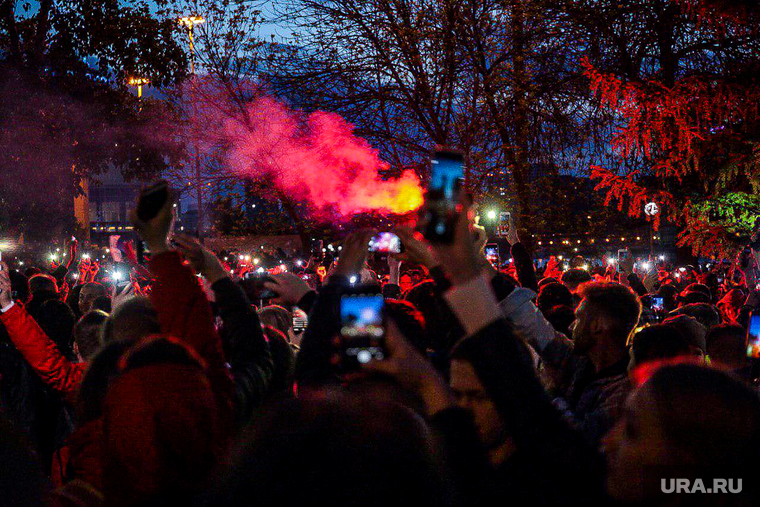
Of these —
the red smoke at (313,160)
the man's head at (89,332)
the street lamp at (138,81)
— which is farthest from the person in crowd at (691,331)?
the street lamp at (138,81)

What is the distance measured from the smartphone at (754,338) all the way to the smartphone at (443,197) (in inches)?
107

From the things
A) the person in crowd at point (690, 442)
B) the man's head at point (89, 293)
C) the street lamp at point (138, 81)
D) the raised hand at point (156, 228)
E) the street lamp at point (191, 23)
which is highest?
the street lamp at point (191, 23)

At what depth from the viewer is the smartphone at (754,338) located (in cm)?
376

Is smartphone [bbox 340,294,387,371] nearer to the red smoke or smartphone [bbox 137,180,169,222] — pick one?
smartphone [bbox 137,180,169,222]

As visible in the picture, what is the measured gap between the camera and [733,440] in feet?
5.25

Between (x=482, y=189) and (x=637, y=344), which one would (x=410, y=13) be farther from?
(x=637, y=344)

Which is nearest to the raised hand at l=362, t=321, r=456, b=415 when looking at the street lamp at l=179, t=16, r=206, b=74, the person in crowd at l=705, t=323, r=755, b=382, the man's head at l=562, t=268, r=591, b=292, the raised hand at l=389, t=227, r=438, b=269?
the raised hand at l=389, t=227, r=438, b=269

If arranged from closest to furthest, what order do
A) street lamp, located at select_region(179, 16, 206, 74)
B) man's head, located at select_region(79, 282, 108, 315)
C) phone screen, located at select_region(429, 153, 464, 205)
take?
phone screen, located at select_region(429, 153, 464, 205) < man's head, located at select_region(79, 282, 108, 315) < street lamp, located at select_region(179, 16, 206, 74)

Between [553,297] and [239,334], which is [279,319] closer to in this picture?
[239,334]

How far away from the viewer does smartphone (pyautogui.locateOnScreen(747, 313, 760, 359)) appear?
3760mm

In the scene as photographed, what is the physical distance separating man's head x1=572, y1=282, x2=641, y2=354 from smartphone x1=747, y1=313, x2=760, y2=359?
62cm

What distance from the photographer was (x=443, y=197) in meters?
1.71
